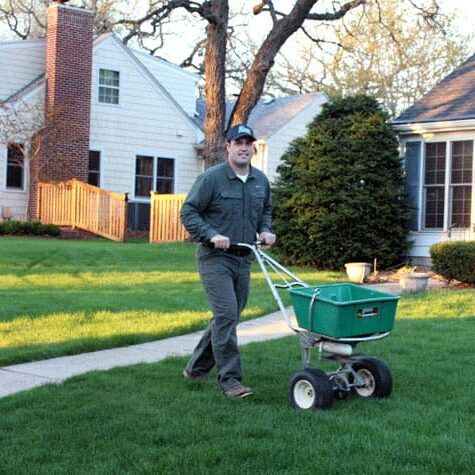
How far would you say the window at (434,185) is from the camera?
58.3ft

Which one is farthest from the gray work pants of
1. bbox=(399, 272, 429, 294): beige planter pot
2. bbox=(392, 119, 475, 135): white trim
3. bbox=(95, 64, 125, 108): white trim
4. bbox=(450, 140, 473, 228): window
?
bbox=(95, 64, 125, 108): white trim

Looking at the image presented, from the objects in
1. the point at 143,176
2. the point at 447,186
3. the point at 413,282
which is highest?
the point at 143,176

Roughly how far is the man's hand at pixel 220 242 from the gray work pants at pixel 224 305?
0.29 meters

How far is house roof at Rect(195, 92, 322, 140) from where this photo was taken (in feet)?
95.6

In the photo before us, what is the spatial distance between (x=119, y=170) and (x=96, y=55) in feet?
12.9

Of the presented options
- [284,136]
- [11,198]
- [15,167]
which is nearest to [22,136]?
[15,167]

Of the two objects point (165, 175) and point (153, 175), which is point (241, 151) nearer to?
point (153, 175)

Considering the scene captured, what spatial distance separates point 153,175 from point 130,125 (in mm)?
1960

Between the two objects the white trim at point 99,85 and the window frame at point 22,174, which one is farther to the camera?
the white trim at point 99,85

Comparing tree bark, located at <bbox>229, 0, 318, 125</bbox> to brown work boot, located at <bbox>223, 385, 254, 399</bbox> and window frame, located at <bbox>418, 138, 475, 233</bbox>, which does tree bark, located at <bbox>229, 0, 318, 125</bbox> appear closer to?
window frame, located at <bbox>418, 138, 475, 233</bbox>

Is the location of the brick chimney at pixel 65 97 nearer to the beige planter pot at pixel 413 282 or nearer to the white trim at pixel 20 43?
the white trim at pixel 20 43

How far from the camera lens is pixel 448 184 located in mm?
17516

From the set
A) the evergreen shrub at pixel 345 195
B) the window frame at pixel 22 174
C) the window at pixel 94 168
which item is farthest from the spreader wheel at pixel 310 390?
the window at pixel 94 168

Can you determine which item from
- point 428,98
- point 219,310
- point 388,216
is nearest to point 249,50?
point 428,98
